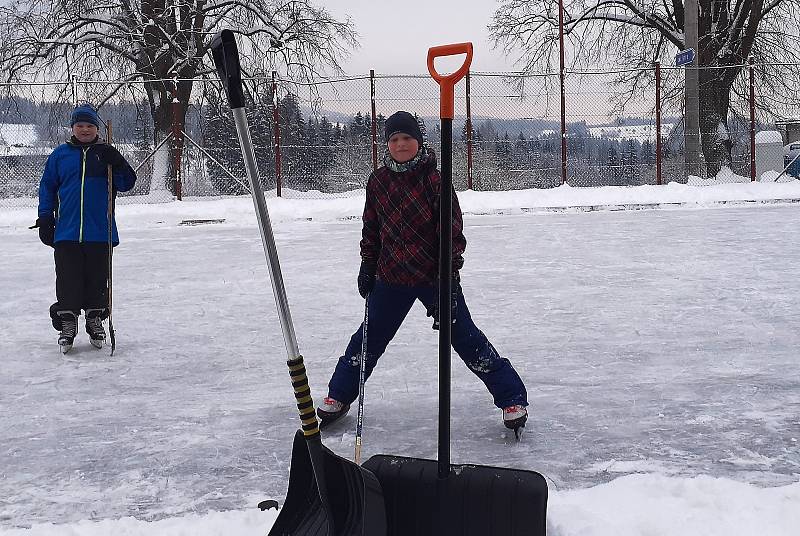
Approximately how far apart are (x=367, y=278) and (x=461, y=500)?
4.43 ft

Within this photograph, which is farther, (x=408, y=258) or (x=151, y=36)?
(x=151, y=36)

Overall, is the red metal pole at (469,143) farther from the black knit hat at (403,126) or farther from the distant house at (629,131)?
the black knit hat at (403,126)

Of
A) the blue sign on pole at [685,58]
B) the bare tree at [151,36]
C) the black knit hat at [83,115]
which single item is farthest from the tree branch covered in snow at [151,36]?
the black knit hat at [83,115]

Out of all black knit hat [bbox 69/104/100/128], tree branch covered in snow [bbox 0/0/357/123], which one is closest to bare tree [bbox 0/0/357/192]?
tree branch covered in snow [bbox 0/0/357/123]

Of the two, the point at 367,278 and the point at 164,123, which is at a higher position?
the point at 164,123

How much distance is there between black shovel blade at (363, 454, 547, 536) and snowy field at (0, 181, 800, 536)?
244 mm

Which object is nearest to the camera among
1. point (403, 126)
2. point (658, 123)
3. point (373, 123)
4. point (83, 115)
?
point (403, 126)

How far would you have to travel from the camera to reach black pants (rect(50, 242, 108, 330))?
215 inches

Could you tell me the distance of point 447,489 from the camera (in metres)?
2.50

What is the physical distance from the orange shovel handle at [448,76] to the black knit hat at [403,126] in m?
1.01

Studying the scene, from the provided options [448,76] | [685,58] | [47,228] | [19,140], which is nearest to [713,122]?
[685,58]

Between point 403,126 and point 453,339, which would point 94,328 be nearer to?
point 453,339

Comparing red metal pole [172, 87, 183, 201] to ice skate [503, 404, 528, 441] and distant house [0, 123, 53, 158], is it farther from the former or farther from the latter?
ice skate [503, 404, 528, 441]

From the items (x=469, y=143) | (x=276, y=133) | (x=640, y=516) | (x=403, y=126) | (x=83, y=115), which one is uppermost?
(x=276, y=133)
